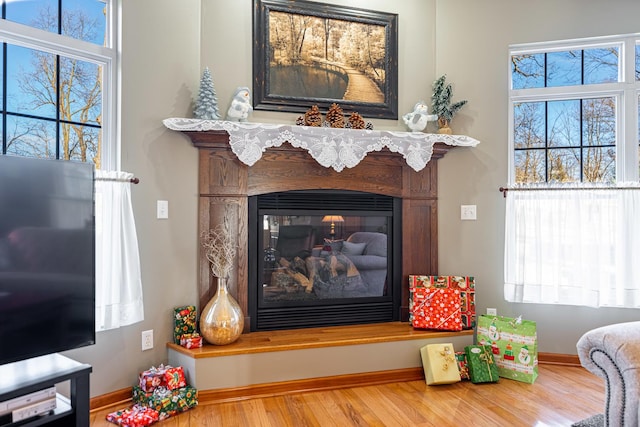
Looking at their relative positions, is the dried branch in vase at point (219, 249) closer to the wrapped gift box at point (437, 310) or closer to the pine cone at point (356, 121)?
the pine cone at point (356, 121)

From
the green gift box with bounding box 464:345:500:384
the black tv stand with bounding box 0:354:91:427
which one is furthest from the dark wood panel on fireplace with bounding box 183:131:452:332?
the black tv stand with bounding box 0:354:91:427

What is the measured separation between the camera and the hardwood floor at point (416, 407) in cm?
229

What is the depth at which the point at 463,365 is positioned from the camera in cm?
290

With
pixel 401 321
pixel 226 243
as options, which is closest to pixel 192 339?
pixel 226 243

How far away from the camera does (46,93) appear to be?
94.8 inches

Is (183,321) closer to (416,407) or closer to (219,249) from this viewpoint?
(219,249)

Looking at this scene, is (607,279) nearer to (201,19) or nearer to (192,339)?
(192,339)

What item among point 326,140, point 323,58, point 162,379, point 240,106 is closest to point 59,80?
point 240,106

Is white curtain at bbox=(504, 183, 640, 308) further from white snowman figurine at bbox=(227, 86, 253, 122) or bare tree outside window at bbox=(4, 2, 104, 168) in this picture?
bare tree outside window at bbox=(4, 2, 104, 168)

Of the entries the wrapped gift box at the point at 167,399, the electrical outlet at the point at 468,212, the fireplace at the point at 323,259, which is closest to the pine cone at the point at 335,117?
the fireplace at the point at 323,259

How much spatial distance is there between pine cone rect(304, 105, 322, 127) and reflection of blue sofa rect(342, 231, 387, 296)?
35.3 inches

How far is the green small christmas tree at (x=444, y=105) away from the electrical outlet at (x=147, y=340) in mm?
2507

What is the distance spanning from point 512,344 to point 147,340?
8.01 feet

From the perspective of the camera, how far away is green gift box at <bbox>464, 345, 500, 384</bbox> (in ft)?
9.26
